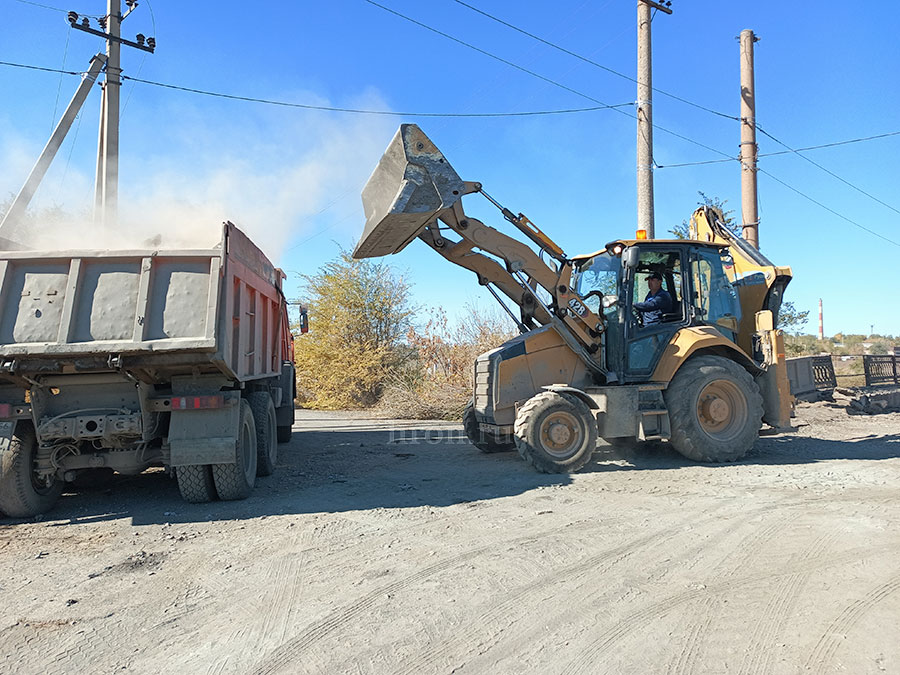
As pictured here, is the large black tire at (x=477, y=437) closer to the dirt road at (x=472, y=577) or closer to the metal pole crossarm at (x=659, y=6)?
the dirt road at (x=472, y=577)

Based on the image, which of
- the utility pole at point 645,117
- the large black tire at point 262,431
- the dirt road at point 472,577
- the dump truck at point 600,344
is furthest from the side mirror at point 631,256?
the large black tire at point 262,431

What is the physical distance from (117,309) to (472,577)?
3.82 m

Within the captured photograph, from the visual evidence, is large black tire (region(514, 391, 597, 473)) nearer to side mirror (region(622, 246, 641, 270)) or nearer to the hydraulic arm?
the hydraulic arm

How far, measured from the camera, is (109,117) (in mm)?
12938

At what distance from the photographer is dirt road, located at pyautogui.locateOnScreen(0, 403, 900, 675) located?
9.77 feet

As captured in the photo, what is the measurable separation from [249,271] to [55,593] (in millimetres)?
3504

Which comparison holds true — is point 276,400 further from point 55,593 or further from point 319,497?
point 55,593

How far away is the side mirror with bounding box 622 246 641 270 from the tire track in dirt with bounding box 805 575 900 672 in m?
4.49

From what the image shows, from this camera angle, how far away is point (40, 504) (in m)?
5.85

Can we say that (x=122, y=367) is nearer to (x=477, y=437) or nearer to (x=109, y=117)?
(x=477, y=437)

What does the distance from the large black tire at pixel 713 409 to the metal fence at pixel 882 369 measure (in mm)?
9042

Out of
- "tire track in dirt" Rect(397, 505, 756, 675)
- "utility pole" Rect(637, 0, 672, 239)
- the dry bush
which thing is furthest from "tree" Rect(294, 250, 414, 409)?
"tire track in dirt" Rect(397, 505, 756, 675)

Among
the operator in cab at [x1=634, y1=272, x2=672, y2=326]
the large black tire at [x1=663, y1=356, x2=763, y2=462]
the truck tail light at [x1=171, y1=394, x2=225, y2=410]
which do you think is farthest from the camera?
the operator in cab at [x1=634, y1=272, x2=672, y2=326]

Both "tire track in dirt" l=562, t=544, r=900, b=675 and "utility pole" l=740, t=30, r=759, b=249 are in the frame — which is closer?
"tire track in dirt" l=562, t=544, r=900, b=675
